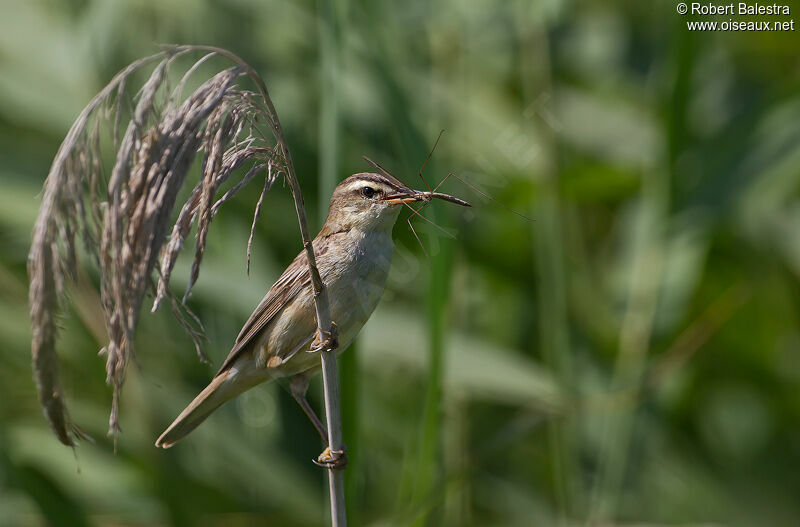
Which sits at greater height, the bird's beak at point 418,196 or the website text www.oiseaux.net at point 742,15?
the website text www.oiseaux.net at point 742,15

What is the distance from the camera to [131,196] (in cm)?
103

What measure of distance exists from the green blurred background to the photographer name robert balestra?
0.59ft

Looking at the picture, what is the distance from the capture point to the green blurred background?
2438mm

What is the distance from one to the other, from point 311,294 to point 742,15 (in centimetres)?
215

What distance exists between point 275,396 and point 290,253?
1.68 feet

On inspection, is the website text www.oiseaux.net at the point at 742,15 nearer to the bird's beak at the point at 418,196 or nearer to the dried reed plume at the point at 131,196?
the bird's beak at the point at 418,196

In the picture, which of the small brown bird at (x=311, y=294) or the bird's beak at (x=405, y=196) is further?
the small brown bird at (x=311, y=294)

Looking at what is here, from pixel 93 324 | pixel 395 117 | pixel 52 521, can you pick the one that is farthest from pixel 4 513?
pixel 395 117

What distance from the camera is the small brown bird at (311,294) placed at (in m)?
1.69

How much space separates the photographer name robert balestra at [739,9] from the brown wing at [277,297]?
1.41m

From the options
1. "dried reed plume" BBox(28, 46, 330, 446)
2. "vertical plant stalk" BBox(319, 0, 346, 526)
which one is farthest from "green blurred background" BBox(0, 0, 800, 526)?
"dried reed plume" BBox(28, 46, 330, 446)

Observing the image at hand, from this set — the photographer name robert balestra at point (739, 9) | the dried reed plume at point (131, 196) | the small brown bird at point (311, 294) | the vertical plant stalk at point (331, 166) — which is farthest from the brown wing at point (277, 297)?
the photographer name robert balestra at point (739, 9)

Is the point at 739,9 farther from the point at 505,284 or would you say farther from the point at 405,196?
the point at 405,196

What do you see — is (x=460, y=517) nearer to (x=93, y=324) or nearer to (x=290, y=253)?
(x=290, y=253)
